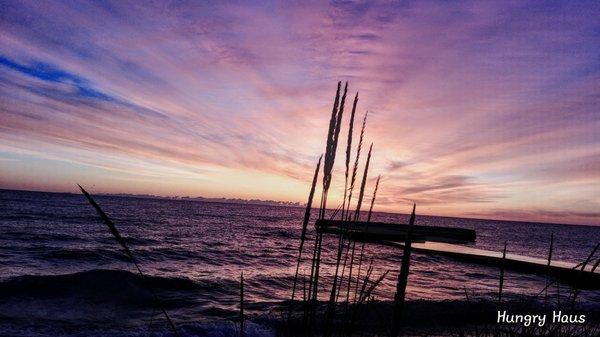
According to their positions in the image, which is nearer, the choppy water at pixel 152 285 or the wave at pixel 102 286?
the choppy water at pixel 152 285

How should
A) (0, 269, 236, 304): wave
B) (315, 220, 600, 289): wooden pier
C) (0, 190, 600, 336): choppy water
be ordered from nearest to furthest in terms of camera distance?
(0, 190, 600, 336): choppy water → (0, 269, 236, 304): wave → (315, 220, 600, 289): wooden pier

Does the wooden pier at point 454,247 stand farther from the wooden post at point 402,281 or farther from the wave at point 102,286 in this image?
the wooden post at point 402,281

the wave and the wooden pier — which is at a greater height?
the wooden pier

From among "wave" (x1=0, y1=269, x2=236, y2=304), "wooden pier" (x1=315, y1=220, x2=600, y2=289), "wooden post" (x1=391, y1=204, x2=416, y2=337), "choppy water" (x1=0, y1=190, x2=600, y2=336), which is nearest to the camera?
"wooden post" (x1=391, y1=204, x2=416, y2=337)

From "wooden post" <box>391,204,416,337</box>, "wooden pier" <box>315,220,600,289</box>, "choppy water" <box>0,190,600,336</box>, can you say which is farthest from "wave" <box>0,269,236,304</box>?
"wooden post" <box>391,204,416,337</box>

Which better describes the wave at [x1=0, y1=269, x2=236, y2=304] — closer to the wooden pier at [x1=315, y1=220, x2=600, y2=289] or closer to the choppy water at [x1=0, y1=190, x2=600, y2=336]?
the choppy water at [x1=0, y1=190, x2=600, y2=336]

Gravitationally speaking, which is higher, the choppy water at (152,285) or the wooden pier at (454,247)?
the wooden pier at (454,247)

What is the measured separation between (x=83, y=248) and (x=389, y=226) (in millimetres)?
35194

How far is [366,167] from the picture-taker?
265 cm

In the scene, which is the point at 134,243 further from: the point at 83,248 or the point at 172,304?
the point at 172,304

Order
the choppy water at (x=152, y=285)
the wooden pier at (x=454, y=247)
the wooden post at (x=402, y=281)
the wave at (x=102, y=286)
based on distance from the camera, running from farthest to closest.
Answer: the wooden pier at (x=454, y=247) → the wave at (x=102, y=286) → the choppy water at (x=152, y=285) → the wooden post at (x=402, y=281)

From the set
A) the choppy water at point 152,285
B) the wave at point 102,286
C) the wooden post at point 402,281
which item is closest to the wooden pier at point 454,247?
the choppy water at point 152,285

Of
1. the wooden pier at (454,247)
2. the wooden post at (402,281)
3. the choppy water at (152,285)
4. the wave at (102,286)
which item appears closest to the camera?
the wooden post at (402,281)

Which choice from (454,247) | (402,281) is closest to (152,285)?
(402,281)
